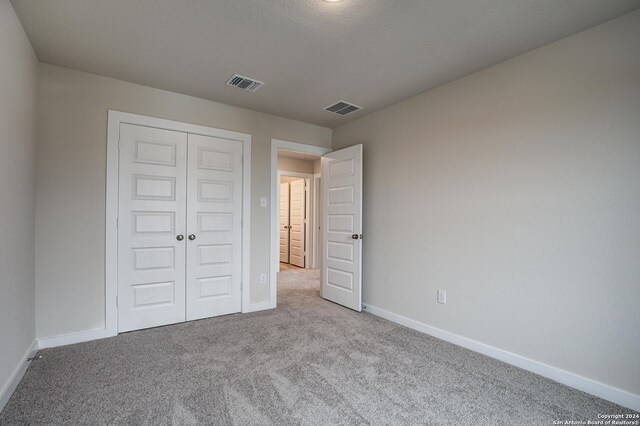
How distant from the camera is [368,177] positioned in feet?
12.4

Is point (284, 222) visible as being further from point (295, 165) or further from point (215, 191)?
point (215, 191)

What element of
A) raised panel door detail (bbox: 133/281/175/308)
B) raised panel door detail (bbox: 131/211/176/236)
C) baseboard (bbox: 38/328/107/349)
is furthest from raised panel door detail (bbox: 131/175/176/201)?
baseboard (bbox: 38/328/107/349)

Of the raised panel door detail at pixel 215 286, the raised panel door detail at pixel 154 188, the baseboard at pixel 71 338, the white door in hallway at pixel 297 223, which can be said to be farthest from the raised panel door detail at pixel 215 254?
the white door in hallway at pixel 297 223

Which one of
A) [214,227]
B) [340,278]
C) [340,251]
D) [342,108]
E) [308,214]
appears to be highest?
[342,108]

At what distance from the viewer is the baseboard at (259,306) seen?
3605 mm

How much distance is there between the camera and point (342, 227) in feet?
12.8

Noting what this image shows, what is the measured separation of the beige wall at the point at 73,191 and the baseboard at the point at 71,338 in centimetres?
4

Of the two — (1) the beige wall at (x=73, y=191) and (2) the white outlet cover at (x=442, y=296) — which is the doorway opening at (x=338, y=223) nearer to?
(2) the white outlet cover at (x=442, y=296)

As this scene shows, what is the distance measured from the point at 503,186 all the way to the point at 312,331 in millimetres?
2208

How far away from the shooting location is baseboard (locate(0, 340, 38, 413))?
5.79ft

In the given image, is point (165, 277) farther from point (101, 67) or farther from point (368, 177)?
point (368, 177)

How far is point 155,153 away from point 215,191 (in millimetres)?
712

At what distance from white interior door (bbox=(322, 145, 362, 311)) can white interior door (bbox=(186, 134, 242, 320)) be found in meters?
1.22

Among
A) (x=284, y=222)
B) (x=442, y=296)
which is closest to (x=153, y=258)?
(x=442, y=296)
